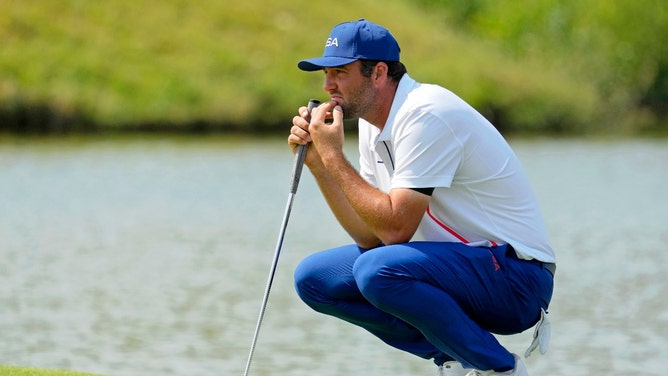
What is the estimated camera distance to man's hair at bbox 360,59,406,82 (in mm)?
4527

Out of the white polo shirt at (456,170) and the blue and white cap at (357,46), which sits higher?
the blue and white cap at (357,46)

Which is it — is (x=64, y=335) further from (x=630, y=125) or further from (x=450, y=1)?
(x=450, y=1)

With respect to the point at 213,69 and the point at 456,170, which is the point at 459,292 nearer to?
the point at 456,170

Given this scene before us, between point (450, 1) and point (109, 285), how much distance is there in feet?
185

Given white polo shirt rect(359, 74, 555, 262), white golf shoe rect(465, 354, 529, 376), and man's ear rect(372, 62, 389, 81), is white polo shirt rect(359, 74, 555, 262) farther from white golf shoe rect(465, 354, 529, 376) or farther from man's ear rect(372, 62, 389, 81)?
white golf shoe rect(465, 354, 529, 376)

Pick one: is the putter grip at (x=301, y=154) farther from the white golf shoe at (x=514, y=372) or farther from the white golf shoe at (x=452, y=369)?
the white golf shoe at (x=514, y=372)

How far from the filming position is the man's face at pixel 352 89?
4.53m

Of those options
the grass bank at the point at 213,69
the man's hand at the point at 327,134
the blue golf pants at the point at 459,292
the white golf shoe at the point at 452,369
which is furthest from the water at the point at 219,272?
the grass bank at the point at 213,69

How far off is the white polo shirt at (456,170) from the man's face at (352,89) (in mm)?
100

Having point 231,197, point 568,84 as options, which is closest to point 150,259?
point 231,197

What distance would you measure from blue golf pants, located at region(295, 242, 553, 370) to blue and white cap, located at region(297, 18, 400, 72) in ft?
2.19

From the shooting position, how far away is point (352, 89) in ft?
14.9

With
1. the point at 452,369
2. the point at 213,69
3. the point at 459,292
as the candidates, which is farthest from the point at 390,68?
the point at 213,69

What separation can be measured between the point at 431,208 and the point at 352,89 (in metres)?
0.51
